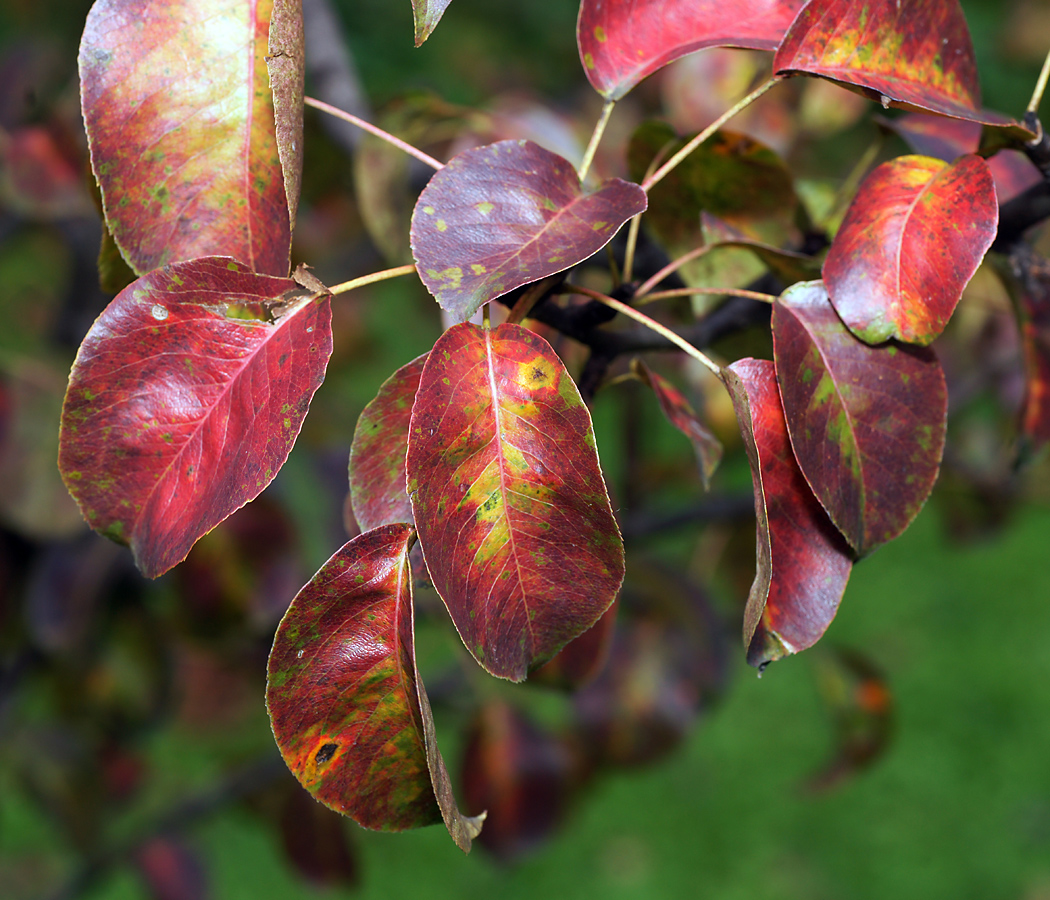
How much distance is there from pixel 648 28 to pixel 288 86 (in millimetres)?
205

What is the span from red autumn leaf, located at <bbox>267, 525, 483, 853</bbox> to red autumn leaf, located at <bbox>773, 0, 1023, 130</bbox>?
28 cm

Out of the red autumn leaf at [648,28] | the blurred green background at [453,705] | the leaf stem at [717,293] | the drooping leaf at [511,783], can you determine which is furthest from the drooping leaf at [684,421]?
the drooping leaf at [511,783]

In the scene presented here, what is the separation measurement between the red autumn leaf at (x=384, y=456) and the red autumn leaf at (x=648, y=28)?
0.19m

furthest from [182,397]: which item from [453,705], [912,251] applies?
[453,705]

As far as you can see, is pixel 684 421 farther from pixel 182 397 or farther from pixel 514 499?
pixel 182 397

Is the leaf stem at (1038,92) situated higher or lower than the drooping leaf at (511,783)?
higher

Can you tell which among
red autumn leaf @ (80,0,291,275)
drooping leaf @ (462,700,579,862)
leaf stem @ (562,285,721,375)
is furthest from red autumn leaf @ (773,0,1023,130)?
drooping leaf @ (462,700,579,862)

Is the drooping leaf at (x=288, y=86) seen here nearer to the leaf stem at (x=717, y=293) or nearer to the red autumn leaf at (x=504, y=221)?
the red autumn leaf at (x=504, y=221)

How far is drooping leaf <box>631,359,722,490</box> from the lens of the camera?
0.48 m

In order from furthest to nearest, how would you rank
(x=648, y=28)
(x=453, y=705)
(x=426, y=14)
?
1. (x=453, y=705)
2. (x=648, y=28)
3. (x=426, y=14)

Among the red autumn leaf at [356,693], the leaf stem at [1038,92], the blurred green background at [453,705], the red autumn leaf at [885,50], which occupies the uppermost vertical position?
the red autumn leaf at [885,50]

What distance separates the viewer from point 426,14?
1.20 feet

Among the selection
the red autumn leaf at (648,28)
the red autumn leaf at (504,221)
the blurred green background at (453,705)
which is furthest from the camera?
the blurred green background at (453,705)

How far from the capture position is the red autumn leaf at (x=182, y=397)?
0.37 meters
